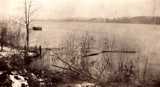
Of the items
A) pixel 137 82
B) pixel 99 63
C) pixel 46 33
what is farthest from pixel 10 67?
pixel 137 82

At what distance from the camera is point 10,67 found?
5.25 feet

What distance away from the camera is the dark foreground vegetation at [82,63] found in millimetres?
1538

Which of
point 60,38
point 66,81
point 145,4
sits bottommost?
point 66,81

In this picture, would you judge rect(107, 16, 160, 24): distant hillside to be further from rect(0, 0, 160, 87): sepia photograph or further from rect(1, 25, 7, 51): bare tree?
rect(1, 25, 7, 51): bare tree

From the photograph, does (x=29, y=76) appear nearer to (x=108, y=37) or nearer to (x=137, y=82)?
(x=108, y=37)

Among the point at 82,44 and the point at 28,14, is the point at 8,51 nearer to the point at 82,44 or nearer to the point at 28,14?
the point at 28,14

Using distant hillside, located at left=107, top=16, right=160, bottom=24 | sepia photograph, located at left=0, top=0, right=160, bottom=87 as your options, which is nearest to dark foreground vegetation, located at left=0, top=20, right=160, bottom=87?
sepia photograph, located at left=0, top=0, right=160, bottom=87

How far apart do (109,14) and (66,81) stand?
536 mm

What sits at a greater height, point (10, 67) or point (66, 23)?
point (66, 23)

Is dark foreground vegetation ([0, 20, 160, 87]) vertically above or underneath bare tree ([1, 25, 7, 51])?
underneath

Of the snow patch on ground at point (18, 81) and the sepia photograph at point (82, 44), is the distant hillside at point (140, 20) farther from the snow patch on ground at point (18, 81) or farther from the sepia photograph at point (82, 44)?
the snow patch on ground at point (18, 81)

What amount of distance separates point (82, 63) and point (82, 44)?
0.42 ft

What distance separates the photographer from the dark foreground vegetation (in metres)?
1.54

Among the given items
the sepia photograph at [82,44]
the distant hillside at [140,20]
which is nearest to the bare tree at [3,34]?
the sepia photograph at [82,44]
